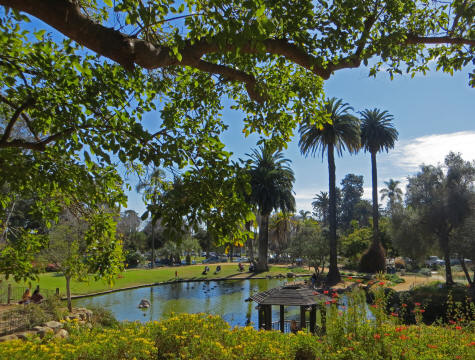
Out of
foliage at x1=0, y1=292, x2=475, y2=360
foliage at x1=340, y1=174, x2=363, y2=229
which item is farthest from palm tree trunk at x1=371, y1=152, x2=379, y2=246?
foliage at x1=340, y1=174, x2=363, y2=229

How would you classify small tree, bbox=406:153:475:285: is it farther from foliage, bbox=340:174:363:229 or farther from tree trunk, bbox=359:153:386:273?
foliage, bbox=340:174:363:229

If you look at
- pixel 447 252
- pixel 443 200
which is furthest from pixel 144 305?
pixel 443 200

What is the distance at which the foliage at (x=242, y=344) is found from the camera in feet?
16.8

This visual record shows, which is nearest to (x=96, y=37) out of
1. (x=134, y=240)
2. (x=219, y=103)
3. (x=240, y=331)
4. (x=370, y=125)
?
(x=219, y=103)

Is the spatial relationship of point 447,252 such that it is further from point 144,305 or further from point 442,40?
point 442,40

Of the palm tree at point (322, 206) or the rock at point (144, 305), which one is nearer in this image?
the rock at point (144, 305)

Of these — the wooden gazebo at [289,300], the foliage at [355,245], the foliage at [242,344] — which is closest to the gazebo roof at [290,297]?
the wooden gazebo at [289,300]

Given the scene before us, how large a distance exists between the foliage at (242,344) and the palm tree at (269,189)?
3250 centimetres

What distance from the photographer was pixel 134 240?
53.1 metres

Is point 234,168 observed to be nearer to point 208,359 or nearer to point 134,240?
point 208,359

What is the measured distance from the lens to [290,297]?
39.3 ft

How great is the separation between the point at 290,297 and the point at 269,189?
28.4 m

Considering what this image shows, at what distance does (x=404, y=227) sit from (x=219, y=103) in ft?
76.4

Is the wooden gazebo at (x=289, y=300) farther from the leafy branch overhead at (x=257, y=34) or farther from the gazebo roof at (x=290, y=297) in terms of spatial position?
the leafy branch overhead at (x=257, y=34)
